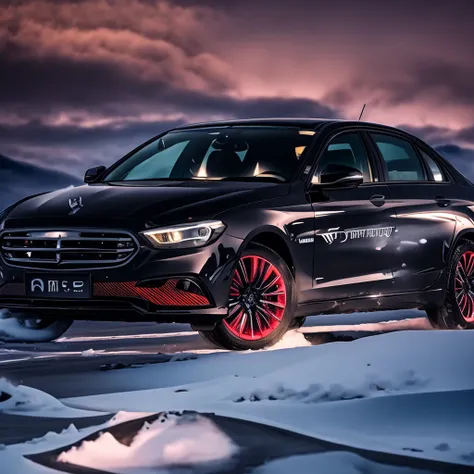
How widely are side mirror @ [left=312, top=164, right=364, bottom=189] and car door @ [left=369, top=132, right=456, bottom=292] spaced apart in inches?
35.1

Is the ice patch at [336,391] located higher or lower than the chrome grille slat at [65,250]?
lower

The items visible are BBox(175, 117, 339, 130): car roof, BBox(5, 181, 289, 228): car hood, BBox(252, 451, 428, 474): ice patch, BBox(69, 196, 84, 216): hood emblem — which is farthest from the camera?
BBox(175, 117, 339, 130): car roof

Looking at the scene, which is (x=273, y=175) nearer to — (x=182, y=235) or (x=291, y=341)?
(x=291, y=341)

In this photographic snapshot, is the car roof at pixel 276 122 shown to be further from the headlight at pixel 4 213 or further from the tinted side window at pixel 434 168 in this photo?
the headlight at pixel 4 213

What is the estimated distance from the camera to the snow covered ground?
5.50 meters

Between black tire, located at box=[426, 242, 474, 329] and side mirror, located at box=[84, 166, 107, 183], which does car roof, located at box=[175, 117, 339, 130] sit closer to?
side mirror, located at box=[84, 166, 107, 183]

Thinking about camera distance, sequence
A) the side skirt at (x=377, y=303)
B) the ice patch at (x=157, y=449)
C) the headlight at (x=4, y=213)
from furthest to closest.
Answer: the side skirt at (x=377, y=303), the headlight at (x=4, y=213), the ice patch at (x=157, y=449)

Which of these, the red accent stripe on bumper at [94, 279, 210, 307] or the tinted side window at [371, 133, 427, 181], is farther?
the tinted side window at [371, 133, 427, 181]

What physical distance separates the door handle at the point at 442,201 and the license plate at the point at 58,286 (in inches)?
152

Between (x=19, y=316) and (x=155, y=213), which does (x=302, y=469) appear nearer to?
(x=155, y=213)

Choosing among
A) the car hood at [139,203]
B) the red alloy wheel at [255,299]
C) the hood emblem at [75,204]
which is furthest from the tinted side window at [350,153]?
the hood emblem at [75,204]

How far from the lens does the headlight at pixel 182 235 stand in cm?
934

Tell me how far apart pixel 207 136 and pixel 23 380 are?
387 centimetres

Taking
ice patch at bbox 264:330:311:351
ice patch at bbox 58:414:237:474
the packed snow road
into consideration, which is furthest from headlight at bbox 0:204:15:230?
ice patch at bbox 58:414:237:474
